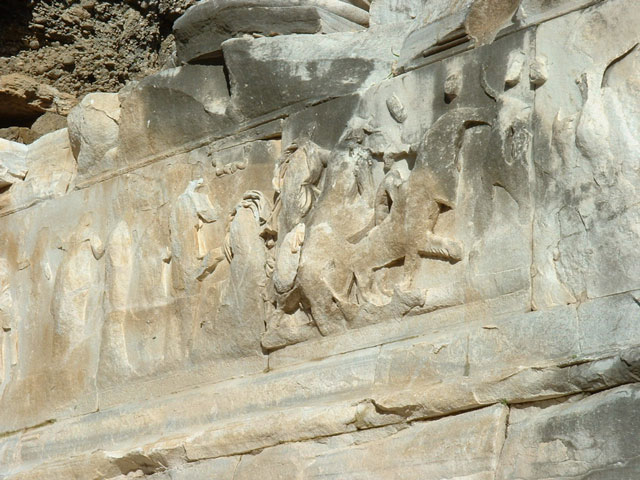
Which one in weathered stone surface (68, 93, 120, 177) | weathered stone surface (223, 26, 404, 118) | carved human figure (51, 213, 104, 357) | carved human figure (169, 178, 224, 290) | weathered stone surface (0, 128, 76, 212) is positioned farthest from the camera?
weathered stone surface (0, 128, 76, 212)

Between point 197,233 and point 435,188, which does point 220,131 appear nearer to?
point 197,233

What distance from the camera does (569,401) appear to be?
691 cm

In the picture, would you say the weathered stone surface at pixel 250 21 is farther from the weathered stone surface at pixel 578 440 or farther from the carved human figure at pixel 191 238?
the weathered stone surface at pixel 578 440

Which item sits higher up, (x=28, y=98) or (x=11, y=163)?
(x=28, y=98)

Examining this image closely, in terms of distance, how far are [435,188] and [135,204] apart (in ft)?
8.25

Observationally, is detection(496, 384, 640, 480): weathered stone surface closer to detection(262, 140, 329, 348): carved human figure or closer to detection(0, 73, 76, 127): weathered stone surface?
detection(262, 140, 329, 348): carved human figure

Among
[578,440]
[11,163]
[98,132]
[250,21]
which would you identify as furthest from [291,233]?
[11,163]

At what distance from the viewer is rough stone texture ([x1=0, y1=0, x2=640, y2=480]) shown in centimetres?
709

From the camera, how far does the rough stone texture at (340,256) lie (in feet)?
23.2

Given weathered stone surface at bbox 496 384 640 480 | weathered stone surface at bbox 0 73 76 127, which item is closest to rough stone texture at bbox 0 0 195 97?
weathered stone surface at bbox 0 73 76 127

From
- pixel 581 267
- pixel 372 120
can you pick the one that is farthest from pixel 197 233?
pixel 581 267

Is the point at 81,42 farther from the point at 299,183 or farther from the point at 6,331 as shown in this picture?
the point at 299,183

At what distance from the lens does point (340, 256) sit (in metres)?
8.12

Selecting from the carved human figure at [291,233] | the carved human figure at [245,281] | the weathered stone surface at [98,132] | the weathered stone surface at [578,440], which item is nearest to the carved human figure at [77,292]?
the weathered stone surface at [98,132]
